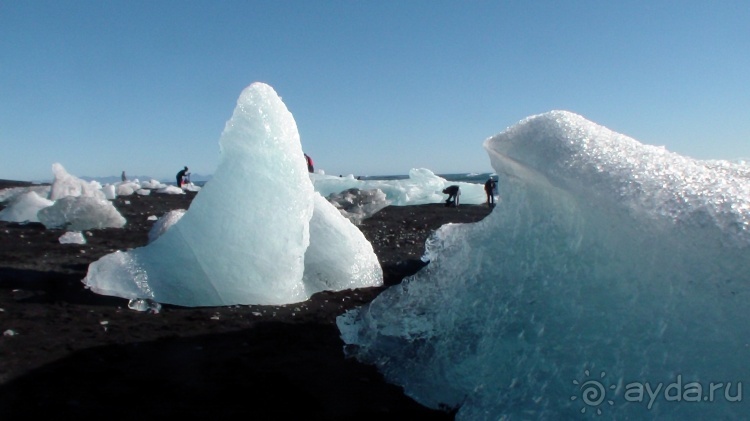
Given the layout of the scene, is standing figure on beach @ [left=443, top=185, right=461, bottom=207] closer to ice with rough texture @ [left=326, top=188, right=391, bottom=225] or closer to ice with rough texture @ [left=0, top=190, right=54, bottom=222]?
ice with rough texture @ [left=326, top=188, right=391, bottom=225]

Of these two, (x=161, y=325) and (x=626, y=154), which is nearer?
(x=626, y=154)

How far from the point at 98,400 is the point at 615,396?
6.79 ft

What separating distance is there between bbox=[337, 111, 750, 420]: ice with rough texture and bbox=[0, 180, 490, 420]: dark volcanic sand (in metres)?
0.30

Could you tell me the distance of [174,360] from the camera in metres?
2.94

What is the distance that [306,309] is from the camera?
13.4ft

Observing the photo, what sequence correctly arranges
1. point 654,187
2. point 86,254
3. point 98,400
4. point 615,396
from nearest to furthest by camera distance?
point 615,396, point 654,187, point 98,400, point 86,254

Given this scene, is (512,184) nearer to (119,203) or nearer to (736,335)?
(736,335)

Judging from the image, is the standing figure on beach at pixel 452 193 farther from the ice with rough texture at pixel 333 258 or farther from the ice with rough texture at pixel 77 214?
the ice with rough texture at pixel 333 258

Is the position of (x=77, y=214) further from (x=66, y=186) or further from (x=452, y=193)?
(x=452, y=193)

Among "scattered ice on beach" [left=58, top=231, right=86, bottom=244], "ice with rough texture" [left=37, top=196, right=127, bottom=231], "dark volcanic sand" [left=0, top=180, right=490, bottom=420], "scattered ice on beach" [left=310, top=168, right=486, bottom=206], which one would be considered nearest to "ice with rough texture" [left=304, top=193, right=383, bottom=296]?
"dark volcanic sand" [left=0, top=180, right=490, bottom=420]

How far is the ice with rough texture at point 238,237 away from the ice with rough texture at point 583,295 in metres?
1.19

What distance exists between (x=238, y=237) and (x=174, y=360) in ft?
4.09

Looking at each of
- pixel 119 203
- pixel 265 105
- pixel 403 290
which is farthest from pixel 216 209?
pixel 119 203

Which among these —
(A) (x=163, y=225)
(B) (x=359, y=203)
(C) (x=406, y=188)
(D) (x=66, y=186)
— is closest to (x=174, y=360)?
(A) (x=163, y=225)
